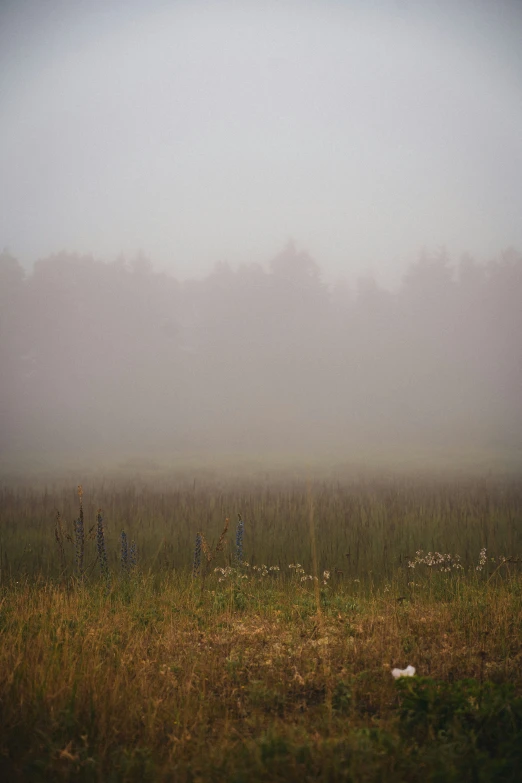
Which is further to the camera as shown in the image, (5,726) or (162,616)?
(162,616)

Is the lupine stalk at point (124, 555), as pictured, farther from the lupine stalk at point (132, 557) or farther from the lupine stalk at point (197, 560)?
the lupine stalk at point (197, 560)

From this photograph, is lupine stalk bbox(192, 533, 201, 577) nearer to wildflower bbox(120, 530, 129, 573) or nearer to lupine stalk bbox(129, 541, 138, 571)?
lupine stalk bbox(129, 541, 138, 571)

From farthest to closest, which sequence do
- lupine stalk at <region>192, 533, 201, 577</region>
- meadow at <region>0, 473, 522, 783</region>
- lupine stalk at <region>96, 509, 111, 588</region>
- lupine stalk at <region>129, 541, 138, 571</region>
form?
lupine stalk at <region>129, 541, 138, 571</region>
lupine stalk at <region>192, 533, 201, 577</region>
lupine stalk at <region>96, 509, 111, 588</region>
meadow at <region>0, 473, 522, 783</region>

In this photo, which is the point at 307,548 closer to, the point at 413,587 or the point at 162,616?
the point at 413,587

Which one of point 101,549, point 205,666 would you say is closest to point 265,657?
point 205,666

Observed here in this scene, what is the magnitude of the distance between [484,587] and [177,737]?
5.33 m

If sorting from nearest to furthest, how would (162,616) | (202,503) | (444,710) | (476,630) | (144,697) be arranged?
(444,710) → (144,697) → (476,630) → (162,616) → (202,503)

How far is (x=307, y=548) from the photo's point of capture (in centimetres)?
1022

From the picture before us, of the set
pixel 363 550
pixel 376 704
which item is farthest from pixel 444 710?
pixel 363 550

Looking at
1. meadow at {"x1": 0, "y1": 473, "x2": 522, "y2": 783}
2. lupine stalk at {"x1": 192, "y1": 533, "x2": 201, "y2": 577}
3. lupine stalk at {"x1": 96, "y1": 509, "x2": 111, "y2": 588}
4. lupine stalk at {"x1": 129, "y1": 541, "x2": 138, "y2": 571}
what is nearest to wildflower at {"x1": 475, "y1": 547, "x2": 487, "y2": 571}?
meadow at {"x1": 0, "y1": 473, "x2": 522, "y2": 783}

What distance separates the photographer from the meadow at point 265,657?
12.2 ft

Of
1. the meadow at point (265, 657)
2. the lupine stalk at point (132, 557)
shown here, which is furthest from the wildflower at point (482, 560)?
the lupine stalk at point (132, 557)

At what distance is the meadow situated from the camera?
12.2ft

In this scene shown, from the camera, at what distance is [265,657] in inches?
222
